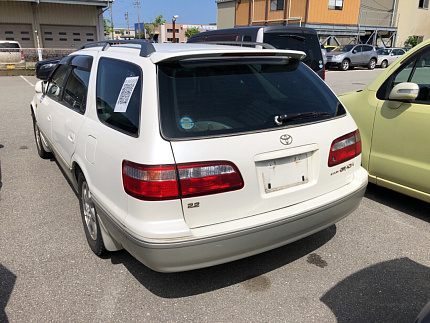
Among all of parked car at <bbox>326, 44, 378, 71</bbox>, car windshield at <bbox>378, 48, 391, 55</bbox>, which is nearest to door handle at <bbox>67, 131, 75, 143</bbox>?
parked car at <bbox>326, 44, 378, 71</bbox>

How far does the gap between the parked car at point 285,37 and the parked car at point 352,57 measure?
55.4 ft

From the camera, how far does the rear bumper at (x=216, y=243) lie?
2.17 metres

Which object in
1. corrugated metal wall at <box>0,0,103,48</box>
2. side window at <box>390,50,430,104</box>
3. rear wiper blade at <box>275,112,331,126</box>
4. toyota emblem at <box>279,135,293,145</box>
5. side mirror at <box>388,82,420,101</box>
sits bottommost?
toyota emblem at <box>279,135,293,145</box>

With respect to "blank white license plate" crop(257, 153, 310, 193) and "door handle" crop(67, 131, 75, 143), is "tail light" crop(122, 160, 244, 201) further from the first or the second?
"door handle" crop(67, 131, 75, 143)

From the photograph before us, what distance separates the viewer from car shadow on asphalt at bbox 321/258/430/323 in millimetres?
2422

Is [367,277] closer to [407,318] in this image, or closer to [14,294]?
[407,318]

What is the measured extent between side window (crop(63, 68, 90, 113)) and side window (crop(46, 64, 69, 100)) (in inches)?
10.3

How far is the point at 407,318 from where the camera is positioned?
2.39m

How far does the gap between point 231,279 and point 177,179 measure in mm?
1081

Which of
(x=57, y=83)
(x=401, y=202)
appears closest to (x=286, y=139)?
(x=401, y=202)

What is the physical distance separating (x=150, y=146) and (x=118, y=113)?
1.82ft

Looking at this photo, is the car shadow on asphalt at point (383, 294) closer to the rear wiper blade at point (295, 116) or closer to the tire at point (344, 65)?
the rear wiper blade at point (295, 116)

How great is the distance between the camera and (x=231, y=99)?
249 cm

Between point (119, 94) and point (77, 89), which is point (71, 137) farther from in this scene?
point (119, 94)
